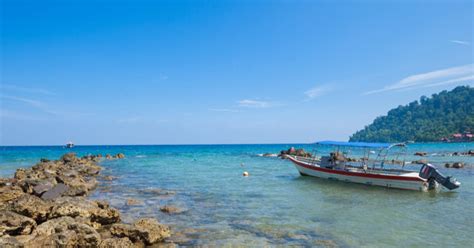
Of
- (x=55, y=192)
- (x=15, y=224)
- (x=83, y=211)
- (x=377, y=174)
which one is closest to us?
(x=15, y=224)

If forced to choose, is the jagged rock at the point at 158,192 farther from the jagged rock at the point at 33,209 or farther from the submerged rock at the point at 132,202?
the jagged rock at the point at 33,209

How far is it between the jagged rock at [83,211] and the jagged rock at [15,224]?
1096 mm

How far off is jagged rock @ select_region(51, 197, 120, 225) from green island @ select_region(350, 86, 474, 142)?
145 meters

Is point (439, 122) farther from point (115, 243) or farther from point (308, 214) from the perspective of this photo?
point (115, 243)

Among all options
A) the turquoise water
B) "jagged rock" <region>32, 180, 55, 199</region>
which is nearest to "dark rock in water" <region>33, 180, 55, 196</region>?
"jagged rock" <region>32, 180, 55, 199</region>

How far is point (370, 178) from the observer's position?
25859 mm

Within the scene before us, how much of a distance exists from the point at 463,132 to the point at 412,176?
137205 millimetres

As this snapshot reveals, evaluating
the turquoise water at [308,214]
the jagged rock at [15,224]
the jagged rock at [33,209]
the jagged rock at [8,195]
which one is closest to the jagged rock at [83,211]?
the jagged rock at [33,209]

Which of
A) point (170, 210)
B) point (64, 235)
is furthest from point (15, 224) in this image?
point (170, 210)

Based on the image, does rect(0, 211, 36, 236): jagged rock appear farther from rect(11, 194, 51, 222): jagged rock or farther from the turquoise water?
the turquoise water

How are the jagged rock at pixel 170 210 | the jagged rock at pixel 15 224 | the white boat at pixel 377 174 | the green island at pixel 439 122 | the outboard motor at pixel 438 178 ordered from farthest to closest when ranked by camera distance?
the green island at pixel 439 122, the white boat at pixel 377 174, the outboard motor at pixel 438 178, the jagged rock at pixel 170 210, the jagged rock at pixel 15 224

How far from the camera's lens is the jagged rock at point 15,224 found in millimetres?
10445

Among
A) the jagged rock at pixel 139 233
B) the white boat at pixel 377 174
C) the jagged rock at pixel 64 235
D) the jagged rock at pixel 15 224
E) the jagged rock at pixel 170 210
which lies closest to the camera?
the jagged rock at pixel 64 235

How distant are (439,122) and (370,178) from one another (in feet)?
522
